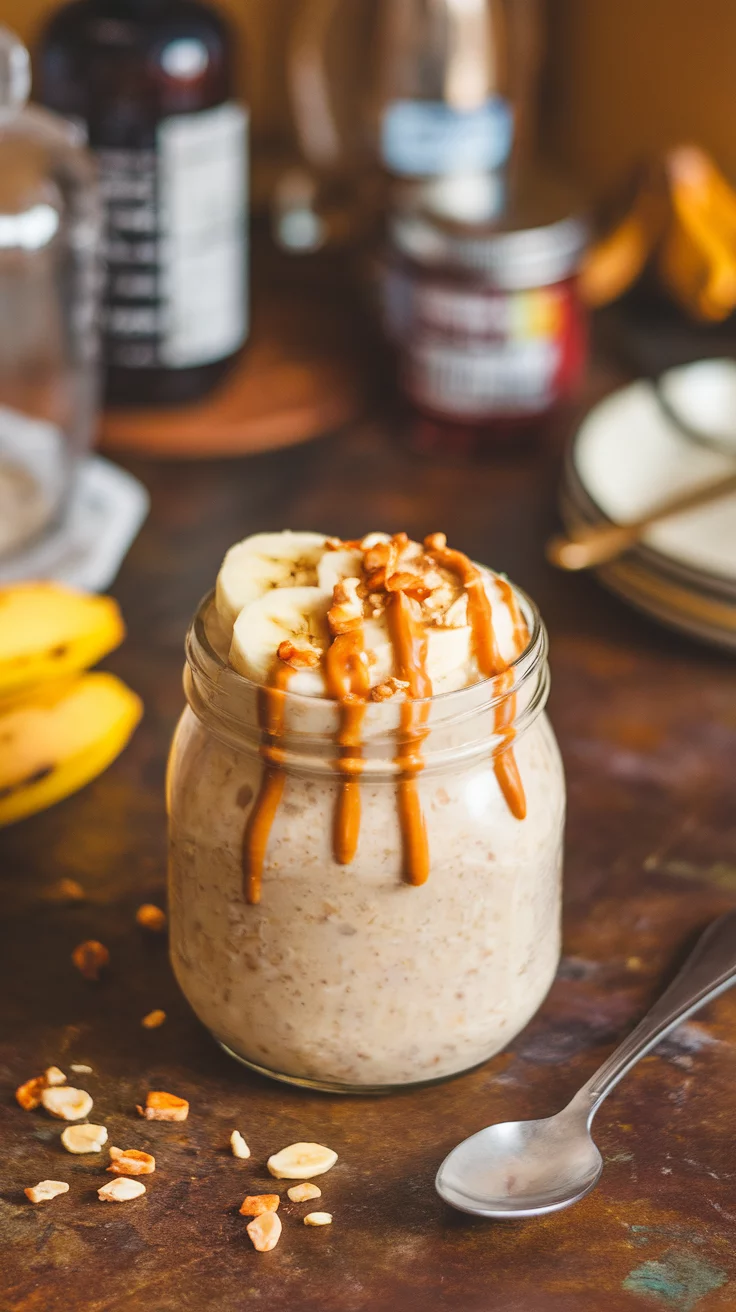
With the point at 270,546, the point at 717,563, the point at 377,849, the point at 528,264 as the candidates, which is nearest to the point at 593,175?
the point at 528,264

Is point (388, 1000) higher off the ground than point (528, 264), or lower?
lower

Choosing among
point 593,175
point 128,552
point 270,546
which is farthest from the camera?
point 593,175

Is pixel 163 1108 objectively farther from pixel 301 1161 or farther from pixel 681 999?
pixel 681 999

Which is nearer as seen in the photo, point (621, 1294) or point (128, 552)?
point (621, 1294)

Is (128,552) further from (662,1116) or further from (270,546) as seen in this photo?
(662,1116)

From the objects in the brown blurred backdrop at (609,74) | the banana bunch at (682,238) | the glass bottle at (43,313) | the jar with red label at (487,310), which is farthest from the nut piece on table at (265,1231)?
the brown blurred backdrop at (609,74)

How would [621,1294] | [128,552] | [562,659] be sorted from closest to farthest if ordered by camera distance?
[621,1294], [562,659], [128,552]

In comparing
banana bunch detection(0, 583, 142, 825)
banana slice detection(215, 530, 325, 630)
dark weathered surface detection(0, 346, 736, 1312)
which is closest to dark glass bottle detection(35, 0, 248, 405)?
dark weathered surface detection(0, 346, 736, 1312)
